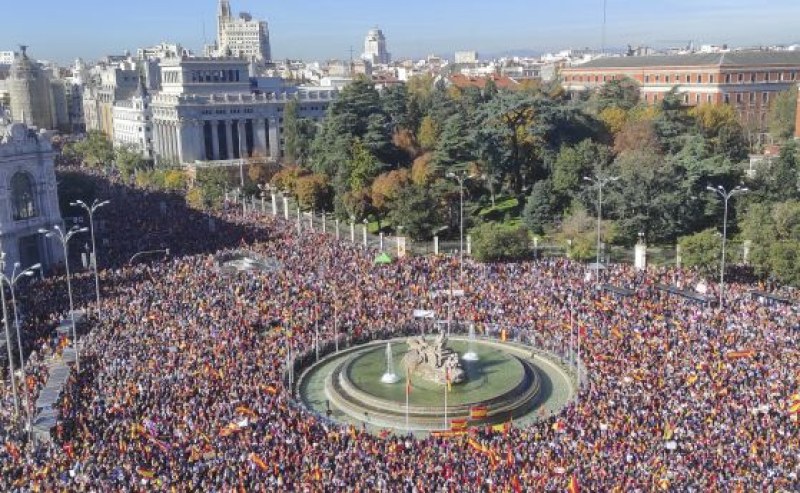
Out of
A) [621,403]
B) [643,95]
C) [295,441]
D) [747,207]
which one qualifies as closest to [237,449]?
[295,441]

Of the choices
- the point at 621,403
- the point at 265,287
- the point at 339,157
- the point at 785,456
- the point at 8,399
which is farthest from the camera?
the point at 339,157

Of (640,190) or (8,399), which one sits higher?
(640,190)

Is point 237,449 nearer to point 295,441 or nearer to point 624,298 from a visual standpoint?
point 295,441

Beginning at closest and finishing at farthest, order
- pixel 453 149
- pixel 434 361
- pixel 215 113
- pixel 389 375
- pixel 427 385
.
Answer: pixel 427 385, pixel 434 361, pixel 389 375, pixel 453 149, pixel 215 113

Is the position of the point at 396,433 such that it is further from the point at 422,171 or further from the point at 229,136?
the point at 229,136

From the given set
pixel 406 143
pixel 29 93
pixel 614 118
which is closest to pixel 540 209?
pixel 614 118

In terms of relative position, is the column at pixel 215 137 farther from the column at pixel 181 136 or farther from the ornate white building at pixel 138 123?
the ornate white building at pixel 138 123

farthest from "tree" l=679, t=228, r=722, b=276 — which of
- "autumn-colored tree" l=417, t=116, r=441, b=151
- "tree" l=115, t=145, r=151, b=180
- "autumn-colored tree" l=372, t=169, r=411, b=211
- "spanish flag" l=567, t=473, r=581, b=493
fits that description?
"tree" l=115, t=145, r=151, b=180
